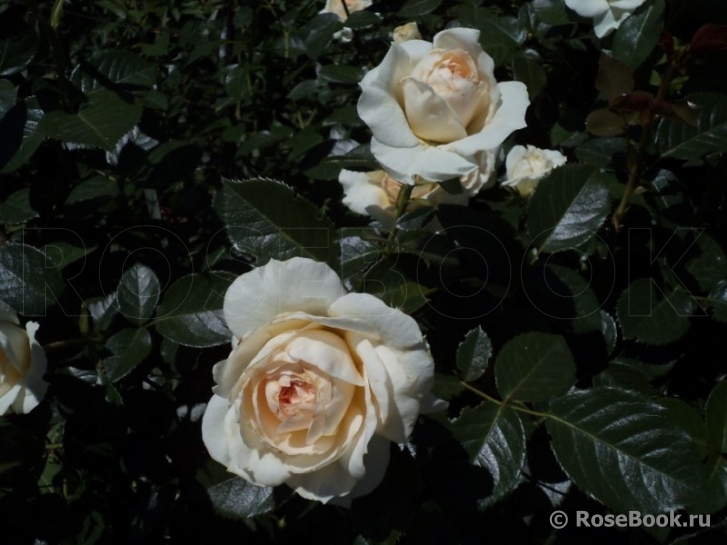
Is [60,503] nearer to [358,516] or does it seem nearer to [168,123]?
[358,516]

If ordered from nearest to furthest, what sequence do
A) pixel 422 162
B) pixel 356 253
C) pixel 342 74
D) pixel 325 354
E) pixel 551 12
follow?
pixel 325 354
pixel 422 162
pixel 356 253
pixel 551 12
pixel 342 74

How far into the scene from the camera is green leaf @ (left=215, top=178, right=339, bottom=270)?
866 millimetres

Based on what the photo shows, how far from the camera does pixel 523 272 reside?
3.34 feet

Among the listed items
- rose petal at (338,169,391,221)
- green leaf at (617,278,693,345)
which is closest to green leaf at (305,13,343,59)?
rose petal at (338,169,391,221)

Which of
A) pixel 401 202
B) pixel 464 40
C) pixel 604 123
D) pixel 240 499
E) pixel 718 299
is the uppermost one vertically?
pixel 464 40

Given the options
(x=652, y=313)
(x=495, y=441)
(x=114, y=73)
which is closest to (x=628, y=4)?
(x=652, y=313)

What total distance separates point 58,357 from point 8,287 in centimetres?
12

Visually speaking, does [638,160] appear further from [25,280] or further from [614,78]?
[25,280]

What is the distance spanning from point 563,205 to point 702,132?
0.99 feet

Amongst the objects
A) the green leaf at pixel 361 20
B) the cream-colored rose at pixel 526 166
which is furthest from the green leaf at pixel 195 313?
the green leaf at pixel 361 20

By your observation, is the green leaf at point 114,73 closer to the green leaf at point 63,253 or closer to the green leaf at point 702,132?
the green leaf at point 63,253

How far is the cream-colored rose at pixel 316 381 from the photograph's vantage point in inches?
26.5

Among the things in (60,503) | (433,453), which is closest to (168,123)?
(60,503)

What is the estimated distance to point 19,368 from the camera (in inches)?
34.8
